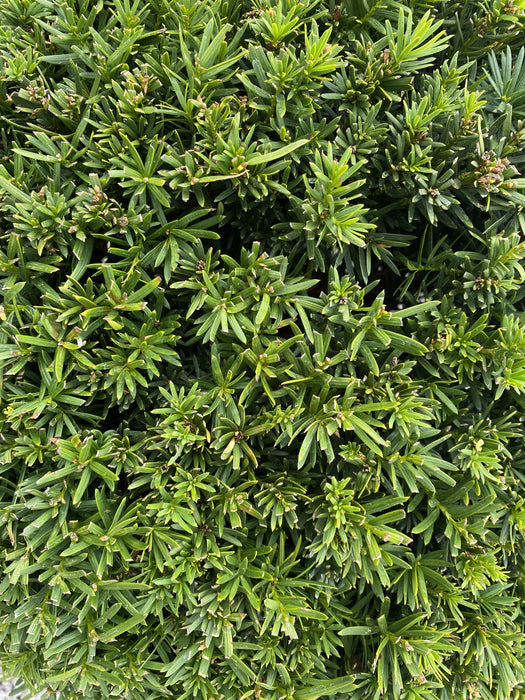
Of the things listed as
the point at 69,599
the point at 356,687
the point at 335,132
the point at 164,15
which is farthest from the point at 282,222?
the point at 356,687

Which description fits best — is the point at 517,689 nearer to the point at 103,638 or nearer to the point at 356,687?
the point at 356,687

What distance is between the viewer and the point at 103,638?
2018 millimetres

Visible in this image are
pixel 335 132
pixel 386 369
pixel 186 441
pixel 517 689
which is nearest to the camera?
pixel 186 441

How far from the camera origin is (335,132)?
2.20 m

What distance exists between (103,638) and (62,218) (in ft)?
5.21

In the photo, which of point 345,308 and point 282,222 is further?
point 282,222

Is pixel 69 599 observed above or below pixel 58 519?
below

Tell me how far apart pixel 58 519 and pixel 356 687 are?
1.35 metres

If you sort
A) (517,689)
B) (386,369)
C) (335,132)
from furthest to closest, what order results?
(517,689) < (335,132) < (386,369)

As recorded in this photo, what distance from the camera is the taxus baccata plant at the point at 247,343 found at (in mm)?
1931

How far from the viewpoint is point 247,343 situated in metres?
1.98

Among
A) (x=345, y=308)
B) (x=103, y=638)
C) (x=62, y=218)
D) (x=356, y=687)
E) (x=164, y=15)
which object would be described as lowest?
(x=356, y=687)

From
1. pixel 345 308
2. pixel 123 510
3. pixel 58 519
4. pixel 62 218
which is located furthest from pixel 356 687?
pixel 62 218

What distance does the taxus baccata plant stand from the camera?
1931 millimetres
